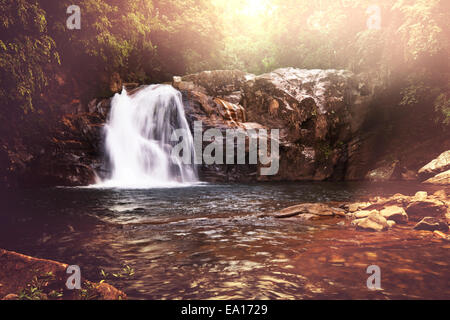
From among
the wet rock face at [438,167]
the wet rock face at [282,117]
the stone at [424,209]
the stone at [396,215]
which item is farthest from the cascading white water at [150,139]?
the wet rock face at [438,167]

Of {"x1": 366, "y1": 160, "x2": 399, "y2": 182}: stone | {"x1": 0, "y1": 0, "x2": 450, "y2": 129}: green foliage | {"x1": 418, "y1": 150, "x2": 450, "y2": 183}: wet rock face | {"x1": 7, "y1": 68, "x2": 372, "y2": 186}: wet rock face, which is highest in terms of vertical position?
{"x1": 0, "y1": 0, "x2": 450, "y2": 129}: green foliage

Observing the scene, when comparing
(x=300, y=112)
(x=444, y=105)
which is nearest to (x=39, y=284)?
(x=300, y=112)

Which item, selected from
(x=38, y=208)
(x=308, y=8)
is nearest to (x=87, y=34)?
(x=38, y=208)

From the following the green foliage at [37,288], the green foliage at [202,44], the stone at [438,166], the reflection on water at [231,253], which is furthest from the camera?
the stone at [438,166]

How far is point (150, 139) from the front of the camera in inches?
533

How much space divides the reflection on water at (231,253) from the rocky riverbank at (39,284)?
290mm

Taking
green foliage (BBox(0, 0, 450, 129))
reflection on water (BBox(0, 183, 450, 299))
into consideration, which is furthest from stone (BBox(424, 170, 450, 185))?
reflection on water (BBox(0, 183, 450, 299))

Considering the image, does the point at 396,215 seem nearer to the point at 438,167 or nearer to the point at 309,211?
the point at 309,211

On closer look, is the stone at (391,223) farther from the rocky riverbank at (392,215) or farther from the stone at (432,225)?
the stone at (432,225)

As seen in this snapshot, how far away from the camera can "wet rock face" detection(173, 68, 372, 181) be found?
46.9 feet

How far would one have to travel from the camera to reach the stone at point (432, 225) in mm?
3914

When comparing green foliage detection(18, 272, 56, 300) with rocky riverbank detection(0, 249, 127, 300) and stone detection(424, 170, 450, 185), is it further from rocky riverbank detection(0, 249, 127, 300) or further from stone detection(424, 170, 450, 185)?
stone detection(424, 170, 450, 185)

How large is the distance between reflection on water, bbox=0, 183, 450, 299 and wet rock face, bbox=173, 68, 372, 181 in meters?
9.23

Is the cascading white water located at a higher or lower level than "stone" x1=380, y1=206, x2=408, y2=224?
higher
